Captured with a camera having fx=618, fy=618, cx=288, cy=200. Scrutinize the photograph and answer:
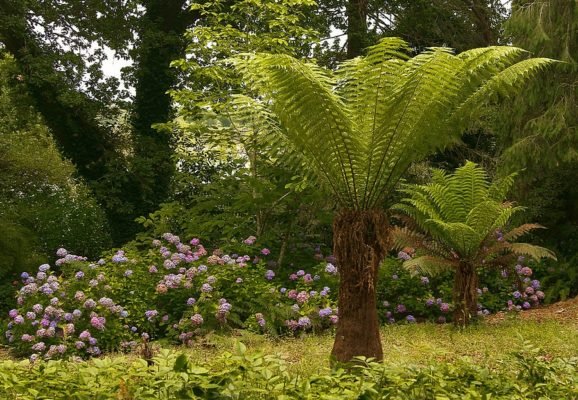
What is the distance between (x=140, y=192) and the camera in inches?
441

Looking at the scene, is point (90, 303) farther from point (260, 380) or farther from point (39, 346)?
point (260, 380)

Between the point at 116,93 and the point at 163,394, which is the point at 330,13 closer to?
the point at 116,93

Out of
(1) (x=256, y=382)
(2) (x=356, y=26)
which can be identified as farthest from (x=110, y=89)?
(1) (x=256, y=382)

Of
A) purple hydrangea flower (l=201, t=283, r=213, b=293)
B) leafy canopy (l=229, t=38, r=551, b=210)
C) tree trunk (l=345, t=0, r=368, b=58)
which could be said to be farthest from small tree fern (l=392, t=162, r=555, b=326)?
tree trunk (l=345, t=0, r=368, b=58)

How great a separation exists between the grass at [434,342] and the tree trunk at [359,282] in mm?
533

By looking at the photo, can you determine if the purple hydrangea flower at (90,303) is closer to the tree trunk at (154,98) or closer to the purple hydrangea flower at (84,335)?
the purple hydrangea flower at (84,335)

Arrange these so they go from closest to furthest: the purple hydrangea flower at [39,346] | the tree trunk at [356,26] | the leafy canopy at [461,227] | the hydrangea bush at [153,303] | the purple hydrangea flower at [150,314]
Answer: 1. the purple hydrangea flower at [39,346]
2. the hydrangea bush at [153,303]
3. the purple hydrangea flower at [150,314]
4. the leafy canopy at [461,227]
5. the tree trunk at [356,26]

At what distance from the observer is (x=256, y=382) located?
8.97ft

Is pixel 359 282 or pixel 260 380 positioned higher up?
pixel 359 282

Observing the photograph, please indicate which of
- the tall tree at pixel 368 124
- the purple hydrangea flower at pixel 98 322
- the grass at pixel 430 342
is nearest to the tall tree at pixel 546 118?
the grass at pixel 430 342

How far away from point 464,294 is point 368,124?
298cm

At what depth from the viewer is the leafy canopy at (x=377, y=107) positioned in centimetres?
420

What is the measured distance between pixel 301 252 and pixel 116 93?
505 centimetres

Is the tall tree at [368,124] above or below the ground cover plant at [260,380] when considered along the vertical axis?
above
